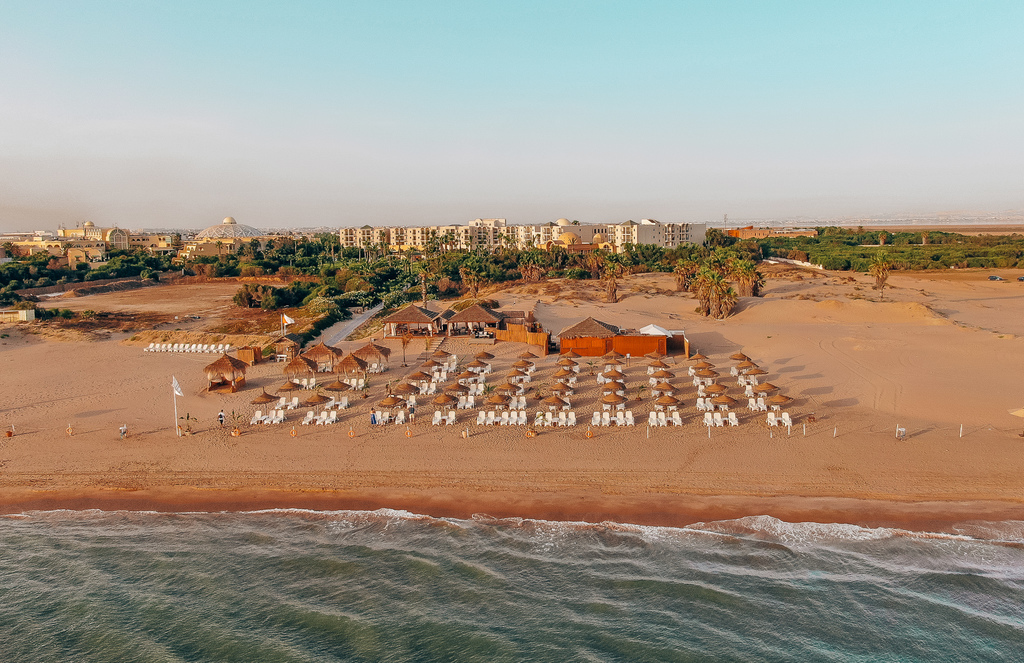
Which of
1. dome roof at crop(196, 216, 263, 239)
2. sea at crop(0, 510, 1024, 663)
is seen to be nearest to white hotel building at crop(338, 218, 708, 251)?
dome roof at crop(196, 216, 263, 239)

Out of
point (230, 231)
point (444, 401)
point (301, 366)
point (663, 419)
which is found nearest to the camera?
point (663, 419)

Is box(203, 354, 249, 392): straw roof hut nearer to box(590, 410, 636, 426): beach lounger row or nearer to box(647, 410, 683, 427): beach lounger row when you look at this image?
box(590, 410, 636, 426): beach lounger row

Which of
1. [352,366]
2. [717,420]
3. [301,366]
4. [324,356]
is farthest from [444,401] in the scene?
[324,356]

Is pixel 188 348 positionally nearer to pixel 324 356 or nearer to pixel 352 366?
pixel 324 356

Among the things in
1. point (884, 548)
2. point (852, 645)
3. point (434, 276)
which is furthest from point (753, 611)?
point (434, 276)

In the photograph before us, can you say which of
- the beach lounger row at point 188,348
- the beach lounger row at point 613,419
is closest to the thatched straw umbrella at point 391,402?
the beach lounger row at point 613,419
